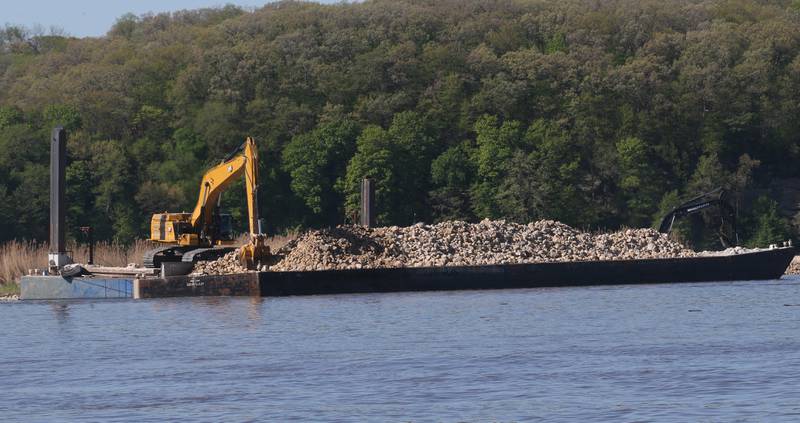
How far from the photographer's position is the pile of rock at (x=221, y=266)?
155 feet

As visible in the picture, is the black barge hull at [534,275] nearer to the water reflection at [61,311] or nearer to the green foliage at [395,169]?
the water reflection at [61,311]

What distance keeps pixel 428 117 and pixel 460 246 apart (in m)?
43.8

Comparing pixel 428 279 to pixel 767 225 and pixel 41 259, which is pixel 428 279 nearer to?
pixel 41 259

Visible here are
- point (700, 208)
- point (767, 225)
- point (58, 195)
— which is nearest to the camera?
point (58, 195)

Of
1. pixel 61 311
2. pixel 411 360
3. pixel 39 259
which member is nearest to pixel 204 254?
pixel 61 311

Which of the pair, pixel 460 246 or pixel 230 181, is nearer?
pixel 230 181

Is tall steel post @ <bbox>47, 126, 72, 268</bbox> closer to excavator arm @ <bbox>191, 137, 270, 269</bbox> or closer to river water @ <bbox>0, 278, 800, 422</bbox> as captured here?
excavator arm @ <bbox>191, 137, 270, 269</bbox>

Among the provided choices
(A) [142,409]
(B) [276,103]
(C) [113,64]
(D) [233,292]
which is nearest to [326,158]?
(B) [276,103]

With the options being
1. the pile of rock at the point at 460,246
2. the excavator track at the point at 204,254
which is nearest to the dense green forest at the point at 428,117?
the pile of rock at the point at 460,246

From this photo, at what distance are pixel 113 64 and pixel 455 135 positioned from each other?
78.3 ft

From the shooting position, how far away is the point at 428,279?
160 feet

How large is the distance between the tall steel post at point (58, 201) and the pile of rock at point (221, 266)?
487 cm

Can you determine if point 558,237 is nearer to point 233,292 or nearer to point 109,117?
point 233,292

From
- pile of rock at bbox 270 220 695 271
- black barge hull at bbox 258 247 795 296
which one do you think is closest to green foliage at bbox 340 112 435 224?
pile of rock at bbox 270 220 695 271
